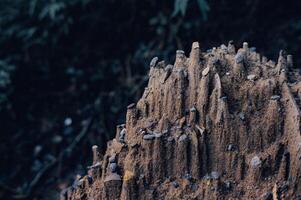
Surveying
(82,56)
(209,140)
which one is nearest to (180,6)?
(82,56)

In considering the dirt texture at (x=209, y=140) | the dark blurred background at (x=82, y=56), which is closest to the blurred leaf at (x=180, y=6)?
the dark blurred background at (x=82, y=56)

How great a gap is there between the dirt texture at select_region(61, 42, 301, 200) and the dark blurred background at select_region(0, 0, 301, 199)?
2.47 m

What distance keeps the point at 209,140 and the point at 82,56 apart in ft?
13.0

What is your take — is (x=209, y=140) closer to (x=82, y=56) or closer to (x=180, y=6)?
(x=180, y=6)

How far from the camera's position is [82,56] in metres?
6.43

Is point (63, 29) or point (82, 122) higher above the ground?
point (63, 29)

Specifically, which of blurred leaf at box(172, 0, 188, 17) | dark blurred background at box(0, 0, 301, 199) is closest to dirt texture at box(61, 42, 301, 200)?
blurred leaf at box(172, 0, 188, 17)

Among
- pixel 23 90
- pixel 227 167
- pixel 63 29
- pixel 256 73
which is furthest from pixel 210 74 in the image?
pixel 23 90

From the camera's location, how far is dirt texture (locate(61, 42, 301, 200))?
2.54 meters

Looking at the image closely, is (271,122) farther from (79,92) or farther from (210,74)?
(79,92)

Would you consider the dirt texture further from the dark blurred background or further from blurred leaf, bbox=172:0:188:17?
the dark blurred background

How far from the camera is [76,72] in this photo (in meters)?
6.25

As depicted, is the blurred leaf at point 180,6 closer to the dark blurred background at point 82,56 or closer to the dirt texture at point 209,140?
the dark blurred background at point 82,56

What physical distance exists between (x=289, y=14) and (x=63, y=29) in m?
2.30
